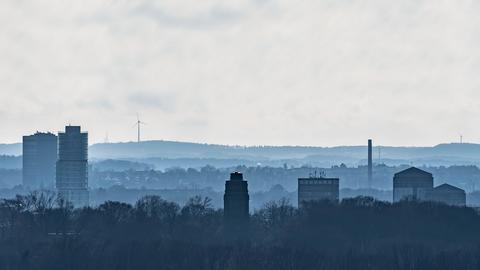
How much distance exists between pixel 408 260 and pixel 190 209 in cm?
4746

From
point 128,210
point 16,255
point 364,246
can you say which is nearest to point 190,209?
point 128,210

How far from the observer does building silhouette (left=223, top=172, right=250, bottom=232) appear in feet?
495

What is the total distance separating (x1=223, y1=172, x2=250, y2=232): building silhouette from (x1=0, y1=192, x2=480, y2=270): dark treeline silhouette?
1.50 meters

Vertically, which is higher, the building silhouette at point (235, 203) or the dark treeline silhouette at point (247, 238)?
the building silhouette at point (235, 203)

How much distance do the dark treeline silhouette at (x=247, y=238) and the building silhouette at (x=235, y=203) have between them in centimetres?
150

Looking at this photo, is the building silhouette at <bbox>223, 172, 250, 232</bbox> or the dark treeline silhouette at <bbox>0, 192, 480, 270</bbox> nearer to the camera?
the dark treeline silhouette at <bbox>0, 192, 480, 270</bbox>

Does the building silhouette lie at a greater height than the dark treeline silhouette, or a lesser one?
greater

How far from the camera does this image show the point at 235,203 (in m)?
152

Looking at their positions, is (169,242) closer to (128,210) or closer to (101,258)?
(101,258)

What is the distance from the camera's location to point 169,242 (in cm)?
13300

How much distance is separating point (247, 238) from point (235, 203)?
6.76m

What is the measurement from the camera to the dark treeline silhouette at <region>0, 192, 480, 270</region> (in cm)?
12131

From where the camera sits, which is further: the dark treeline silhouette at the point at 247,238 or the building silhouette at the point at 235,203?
the building silhouette at the point at 235,203

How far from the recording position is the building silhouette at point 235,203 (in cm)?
15088
